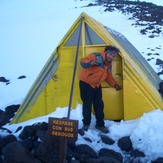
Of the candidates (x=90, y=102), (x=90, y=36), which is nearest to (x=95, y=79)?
(x=90, y=102)

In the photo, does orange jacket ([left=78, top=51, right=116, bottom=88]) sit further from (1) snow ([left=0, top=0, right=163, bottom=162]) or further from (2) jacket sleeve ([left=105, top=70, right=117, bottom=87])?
(1) snow ([left=0, top=0, right=163, bottom=162])

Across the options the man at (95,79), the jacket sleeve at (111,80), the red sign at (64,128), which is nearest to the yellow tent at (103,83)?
the jacket sleeve at (111,80)

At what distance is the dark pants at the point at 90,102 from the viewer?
567 cm

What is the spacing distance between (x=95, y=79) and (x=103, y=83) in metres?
0.67

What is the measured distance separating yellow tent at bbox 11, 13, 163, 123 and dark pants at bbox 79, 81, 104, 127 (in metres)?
0.50

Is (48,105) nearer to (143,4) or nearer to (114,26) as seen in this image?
(114,26)

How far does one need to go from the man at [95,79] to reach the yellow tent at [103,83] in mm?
488

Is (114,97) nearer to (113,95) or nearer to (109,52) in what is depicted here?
(113,95)

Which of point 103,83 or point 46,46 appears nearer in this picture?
point 103,83

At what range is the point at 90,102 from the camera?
225 inches

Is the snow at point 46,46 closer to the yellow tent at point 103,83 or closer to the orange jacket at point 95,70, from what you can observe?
the yellow tent at point 103,83

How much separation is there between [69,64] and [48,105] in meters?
0.97

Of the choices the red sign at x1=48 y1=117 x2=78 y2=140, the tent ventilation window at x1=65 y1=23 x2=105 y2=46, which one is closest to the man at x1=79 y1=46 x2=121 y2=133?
the tent ventilation window at x1=65 y1=23 x2=105 y2=46

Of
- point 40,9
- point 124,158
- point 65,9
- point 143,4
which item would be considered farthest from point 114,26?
point 124,158
